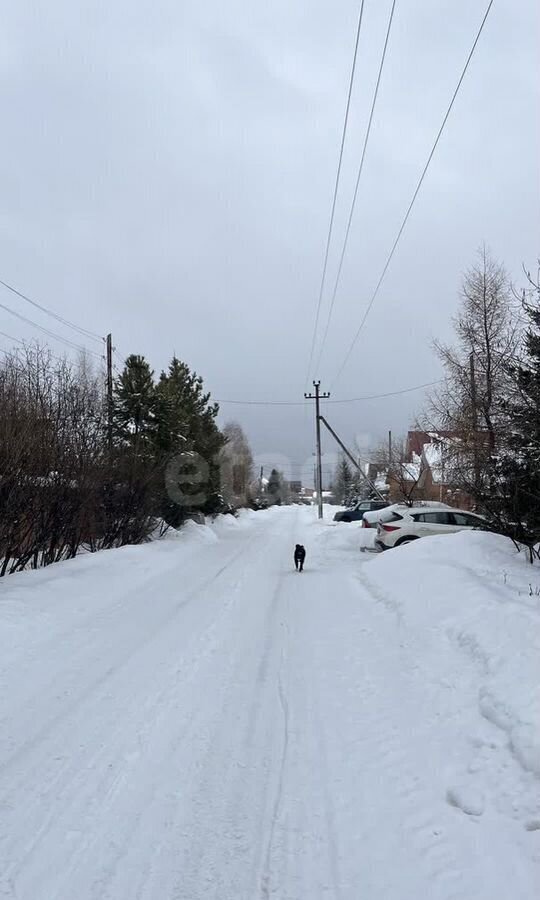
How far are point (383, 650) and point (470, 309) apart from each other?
1834 cm

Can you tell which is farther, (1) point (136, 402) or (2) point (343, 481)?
(2) point (343, 481)

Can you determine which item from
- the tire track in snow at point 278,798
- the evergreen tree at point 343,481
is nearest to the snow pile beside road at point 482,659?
the tire track in snow at point 278,798

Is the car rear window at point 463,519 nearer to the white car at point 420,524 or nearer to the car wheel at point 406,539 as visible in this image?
the white car at point 420,524

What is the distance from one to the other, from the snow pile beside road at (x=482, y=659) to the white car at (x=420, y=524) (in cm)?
569

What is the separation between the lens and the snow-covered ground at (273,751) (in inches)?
111

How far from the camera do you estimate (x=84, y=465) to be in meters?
13.5

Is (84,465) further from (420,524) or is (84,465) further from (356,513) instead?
(356,513)

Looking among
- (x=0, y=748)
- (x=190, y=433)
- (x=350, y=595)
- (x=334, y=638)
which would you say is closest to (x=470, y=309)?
(x=190, y=433)

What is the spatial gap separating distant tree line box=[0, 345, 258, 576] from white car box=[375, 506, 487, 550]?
735cm

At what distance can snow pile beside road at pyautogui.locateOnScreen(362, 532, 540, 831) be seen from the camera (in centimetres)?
359

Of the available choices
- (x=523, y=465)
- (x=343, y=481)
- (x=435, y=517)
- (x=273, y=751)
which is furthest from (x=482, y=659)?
(x=343, y=481)

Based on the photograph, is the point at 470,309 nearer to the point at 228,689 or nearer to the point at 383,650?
the point at 383,650

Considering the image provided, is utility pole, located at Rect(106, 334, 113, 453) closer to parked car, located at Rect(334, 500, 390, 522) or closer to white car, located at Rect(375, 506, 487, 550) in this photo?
white car, located at Rect(375, 506, 487, 550)

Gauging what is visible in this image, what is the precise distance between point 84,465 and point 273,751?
10.4 meters
